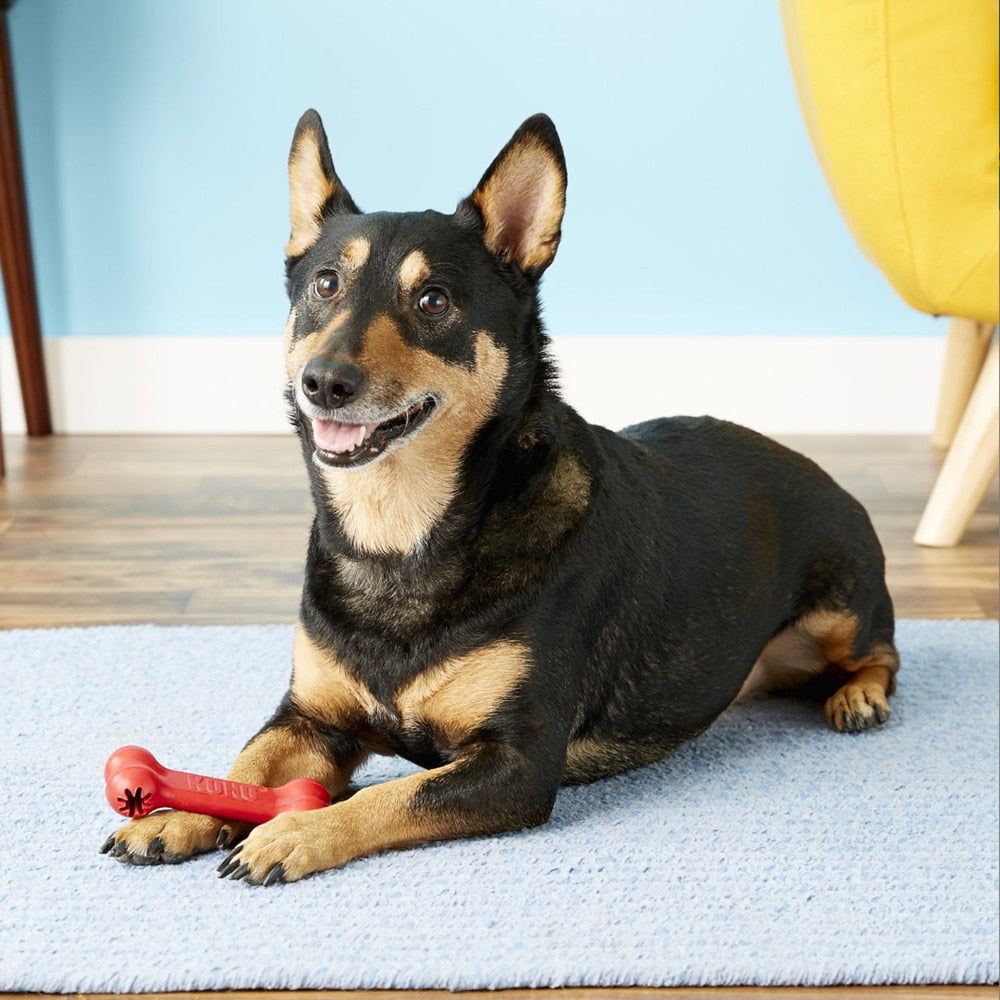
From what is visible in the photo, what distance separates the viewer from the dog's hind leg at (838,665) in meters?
2.70

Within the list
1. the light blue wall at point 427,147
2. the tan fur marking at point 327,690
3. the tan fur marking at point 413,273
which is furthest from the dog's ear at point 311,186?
the light blue wall at point 427,147

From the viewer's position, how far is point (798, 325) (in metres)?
4.74

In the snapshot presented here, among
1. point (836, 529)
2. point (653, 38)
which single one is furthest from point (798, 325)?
point (836, 529)

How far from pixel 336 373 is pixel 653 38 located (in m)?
2.84

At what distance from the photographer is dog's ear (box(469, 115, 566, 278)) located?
2.18 meters

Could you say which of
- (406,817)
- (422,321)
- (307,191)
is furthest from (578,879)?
(307,191)

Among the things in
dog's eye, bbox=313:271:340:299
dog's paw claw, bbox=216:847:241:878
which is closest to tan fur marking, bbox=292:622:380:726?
dog's paw claw, bbox=216:847:241:878

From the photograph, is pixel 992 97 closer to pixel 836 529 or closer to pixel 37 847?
pixel 836 529

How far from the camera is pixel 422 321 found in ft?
7.02

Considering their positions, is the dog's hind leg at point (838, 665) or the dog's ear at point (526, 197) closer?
the dog's ear at point (526, 197)

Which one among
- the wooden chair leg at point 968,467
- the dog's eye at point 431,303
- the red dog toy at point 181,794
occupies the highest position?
the dog's eye at point 431,303

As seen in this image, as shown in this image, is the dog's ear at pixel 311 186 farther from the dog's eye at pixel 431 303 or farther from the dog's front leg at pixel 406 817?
the dog's front leg at pixel 406 817

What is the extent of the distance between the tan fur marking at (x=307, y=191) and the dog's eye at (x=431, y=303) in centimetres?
27

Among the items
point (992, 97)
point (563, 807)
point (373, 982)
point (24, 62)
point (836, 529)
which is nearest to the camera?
point (373, 982)
